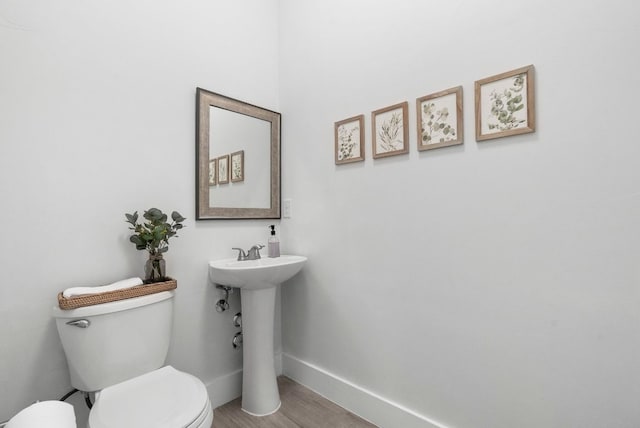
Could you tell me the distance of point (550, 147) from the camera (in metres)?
1.09

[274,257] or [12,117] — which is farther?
[274,257]

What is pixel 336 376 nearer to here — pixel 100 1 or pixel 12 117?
pixel 12 117

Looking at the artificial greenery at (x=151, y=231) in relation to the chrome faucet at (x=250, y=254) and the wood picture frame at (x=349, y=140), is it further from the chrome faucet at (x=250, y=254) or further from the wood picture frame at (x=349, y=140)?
the wood picture frame at (x=349, y=140)

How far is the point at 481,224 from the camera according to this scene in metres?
1.26

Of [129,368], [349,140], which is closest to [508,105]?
[349,140]

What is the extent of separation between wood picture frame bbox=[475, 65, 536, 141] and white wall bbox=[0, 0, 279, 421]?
137cm

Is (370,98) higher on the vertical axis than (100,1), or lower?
lower

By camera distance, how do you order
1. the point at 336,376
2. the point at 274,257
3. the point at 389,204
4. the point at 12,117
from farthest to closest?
the point at 274,257 < the point at 336,376 < the point at 389,204 < the point at 12,117

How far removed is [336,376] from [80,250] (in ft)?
4.69

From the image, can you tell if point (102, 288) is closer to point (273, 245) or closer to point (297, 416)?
point (273, 245)

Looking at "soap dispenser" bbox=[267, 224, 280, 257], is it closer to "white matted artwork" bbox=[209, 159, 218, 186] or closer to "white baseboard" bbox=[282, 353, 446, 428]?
"white matted artwork" bbox=[209, 159, 218, 186]

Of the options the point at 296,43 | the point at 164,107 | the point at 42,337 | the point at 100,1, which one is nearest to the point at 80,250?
the point at 42,337

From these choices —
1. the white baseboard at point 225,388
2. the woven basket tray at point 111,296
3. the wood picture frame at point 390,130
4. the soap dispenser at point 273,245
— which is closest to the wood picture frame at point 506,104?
the wood picture frame at point 390,130

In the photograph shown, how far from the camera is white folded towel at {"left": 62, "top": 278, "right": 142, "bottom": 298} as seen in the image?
3.90 feet
